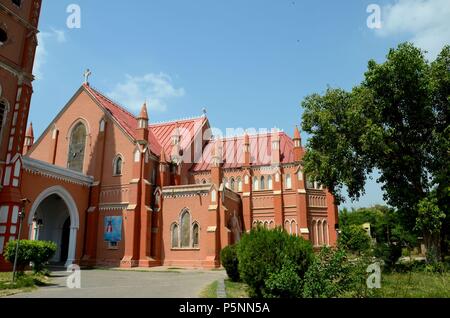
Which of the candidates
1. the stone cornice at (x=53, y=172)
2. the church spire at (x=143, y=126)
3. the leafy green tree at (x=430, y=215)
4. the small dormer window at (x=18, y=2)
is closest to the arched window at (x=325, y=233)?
the leafy green tree at (x=430, y=215)

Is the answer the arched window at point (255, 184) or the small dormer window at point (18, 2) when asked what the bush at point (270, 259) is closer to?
the small dormer window at point (18, 2)

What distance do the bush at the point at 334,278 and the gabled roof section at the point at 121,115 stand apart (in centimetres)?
2423

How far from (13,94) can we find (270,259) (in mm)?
21582

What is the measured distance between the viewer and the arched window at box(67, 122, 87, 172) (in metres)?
33.6

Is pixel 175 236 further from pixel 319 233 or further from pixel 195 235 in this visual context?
pixel 319 233

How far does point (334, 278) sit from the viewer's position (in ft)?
37.2

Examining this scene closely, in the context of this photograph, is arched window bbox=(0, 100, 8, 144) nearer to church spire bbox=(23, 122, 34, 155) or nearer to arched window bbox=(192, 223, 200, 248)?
church spire bbox=(23, 122, 34, 155)

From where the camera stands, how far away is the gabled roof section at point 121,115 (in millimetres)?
33516

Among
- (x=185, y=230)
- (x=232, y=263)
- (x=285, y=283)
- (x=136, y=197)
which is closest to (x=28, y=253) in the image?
(x=232, y=263)

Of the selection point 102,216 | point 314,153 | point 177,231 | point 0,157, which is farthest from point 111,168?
point 314,153

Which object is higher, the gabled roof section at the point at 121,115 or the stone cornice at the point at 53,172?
the gabled roof section at the point at 121,115

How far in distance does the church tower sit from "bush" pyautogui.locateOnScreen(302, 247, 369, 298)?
18409 millimetres

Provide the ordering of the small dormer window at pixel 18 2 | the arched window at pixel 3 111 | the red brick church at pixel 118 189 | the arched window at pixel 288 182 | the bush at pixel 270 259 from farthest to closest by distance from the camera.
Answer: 1. the arched window at pixel 288 182
2. the small dormer window at pixel 18 2
3. the red brick church at pixel 118 189
4. the arched window at pixel 3 111
5. the bush at pixel 270 259

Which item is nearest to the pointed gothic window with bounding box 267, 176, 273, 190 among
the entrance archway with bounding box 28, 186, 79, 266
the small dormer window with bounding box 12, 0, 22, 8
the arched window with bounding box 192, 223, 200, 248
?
the arched window with bounding box 192, 223, 200, 248
